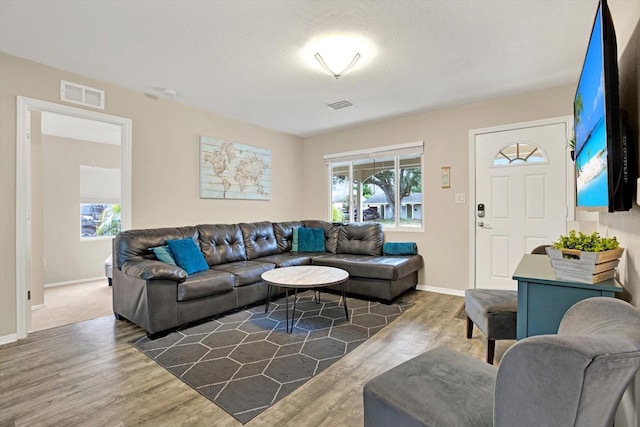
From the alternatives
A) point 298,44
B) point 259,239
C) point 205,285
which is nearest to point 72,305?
point 205,285

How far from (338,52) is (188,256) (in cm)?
243

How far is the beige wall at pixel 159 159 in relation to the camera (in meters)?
2.64

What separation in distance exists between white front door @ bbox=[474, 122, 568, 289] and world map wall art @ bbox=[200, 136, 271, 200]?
10.0 feet

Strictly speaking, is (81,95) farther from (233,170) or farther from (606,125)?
(606,125)

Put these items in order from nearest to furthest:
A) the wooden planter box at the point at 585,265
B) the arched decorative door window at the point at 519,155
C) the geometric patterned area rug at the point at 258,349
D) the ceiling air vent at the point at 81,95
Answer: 1. the wooden planter box at the point at 585,265
2. the geometric patterned area rug at the point at 258,349
3. the ceiling air vent at the point at 81,95
4. the arched decorative door window at the point at 519,155

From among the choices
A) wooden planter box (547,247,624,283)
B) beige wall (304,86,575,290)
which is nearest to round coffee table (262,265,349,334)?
beige wall (304,86,575,290)

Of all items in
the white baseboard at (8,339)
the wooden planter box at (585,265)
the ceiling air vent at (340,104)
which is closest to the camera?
the wooden planter box at (585,265)

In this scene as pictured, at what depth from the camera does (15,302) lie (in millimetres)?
2672

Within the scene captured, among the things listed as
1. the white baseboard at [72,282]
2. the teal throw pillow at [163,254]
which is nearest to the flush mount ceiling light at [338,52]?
the teal throw pillow at [163,254]

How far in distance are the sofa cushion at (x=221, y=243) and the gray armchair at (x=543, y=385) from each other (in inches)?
112

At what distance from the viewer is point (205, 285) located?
290cm

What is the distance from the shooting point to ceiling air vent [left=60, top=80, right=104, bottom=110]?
292 centimetres

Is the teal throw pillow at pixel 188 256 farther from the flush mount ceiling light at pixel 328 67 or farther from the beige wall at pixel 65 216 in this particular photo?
the beige wall at pixel 65 216

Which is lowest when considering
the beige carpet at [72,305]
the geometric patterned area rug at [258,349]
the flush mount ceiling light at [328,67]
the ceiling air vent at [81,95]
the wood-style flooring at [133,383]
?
the beige carpet at [72,305]
